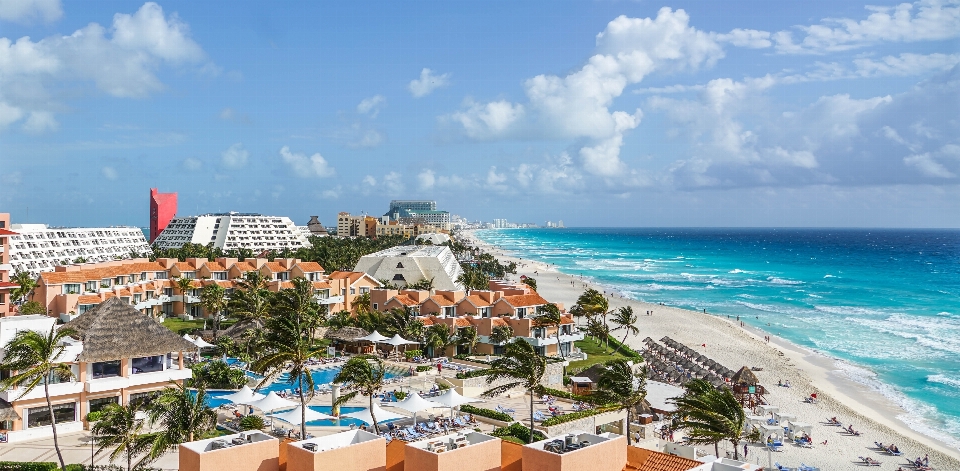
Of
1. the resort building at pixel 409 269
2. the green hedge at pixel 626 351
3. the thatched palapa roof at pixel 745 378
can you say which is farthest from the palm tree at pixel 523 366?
the resort building at pixel 409 269

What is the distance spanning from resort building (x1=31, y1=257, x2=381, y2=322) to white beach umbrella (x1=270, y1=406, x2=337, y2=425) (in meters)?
30.4

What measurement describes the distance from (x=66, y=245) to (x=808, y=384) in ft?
328

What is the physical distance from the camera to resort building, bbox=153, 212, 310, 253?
135m

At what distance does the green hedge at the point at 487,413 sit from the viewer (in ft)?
103

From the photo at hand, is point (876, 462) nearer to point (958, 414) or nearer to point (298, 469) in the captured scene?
point (958, 414)

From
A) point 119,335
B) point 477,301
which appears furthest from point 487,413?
point 477,301

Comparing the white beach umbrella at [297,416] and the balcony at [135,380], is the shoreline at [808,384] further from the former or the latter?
the balcony at [135,380]

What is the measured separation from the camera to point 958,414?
4253 centimetres

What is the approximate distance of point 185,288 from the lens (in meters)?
62.9

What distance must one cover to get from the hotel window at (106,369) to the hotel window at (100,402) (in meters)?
0.88

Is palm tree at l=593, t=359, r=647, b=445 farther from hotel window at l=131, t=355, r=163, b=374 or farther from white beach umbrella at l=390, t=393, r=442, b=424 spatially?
hotel window at l=131, t=355, r=163, b=374

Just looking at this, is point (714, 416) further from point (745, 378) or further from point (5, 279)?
point (5, 279)

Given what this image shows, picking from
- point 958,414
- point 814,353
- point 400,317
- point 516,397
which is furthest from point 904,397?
point 400,317

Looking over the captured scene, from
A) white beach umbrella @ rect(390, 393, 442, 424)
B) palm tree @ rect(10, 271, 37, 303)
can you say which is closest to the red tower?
palm tree @ rect(10, 271, 37, 303)
